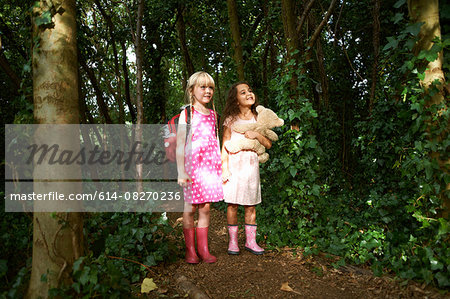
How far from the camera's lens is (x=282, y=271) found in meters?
3.22

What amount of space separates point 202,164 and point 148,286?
1.29 meters

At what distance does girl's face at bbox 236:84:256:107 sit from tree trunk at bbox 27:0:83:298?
6.59 ft

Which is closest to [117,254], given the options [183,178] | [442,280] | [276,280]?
[183,178]

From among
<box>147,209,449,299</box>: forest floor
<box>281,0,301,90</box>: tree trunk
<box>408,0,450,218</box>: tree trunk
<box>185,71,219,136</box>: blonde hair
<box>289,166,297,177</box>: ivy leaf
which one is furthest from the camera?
<box>281,0,301,90</box>: tree trunk

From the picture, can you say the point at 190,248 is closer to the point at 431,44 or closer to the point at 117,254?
the point at 117,254

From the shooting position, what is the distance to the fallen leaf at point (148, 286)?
2.78 meters

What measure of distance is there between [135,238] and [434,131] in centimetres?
306

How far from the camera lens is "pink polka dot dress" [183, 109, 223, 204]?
→ 10.8 feet

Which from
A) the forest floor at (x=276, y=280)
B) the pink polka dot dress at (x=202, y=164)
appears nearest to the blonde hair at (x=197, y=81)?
the pink polka dot dress at (x=202, y=164)

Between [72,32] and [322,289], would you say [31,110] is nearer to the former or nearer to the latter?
[72,32]

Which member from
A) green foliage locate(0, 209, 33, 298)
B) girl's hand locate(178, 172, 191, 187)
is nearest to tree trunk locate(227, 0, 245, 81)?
girl's hand locate(178, 172, 191, 187)

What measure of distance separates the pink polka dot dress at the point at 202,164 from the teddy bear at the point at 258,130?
0.84ft

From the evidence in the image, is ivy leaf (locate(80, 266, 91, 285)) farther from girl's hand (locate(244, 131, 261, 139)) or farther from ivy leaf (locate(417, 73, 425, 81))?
ivy leaf (locate(417, 73, 425, 81))

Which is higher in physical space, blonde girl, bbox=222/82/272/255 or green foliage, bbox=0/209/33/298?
blonde girl, bbox=222/82/272/255
